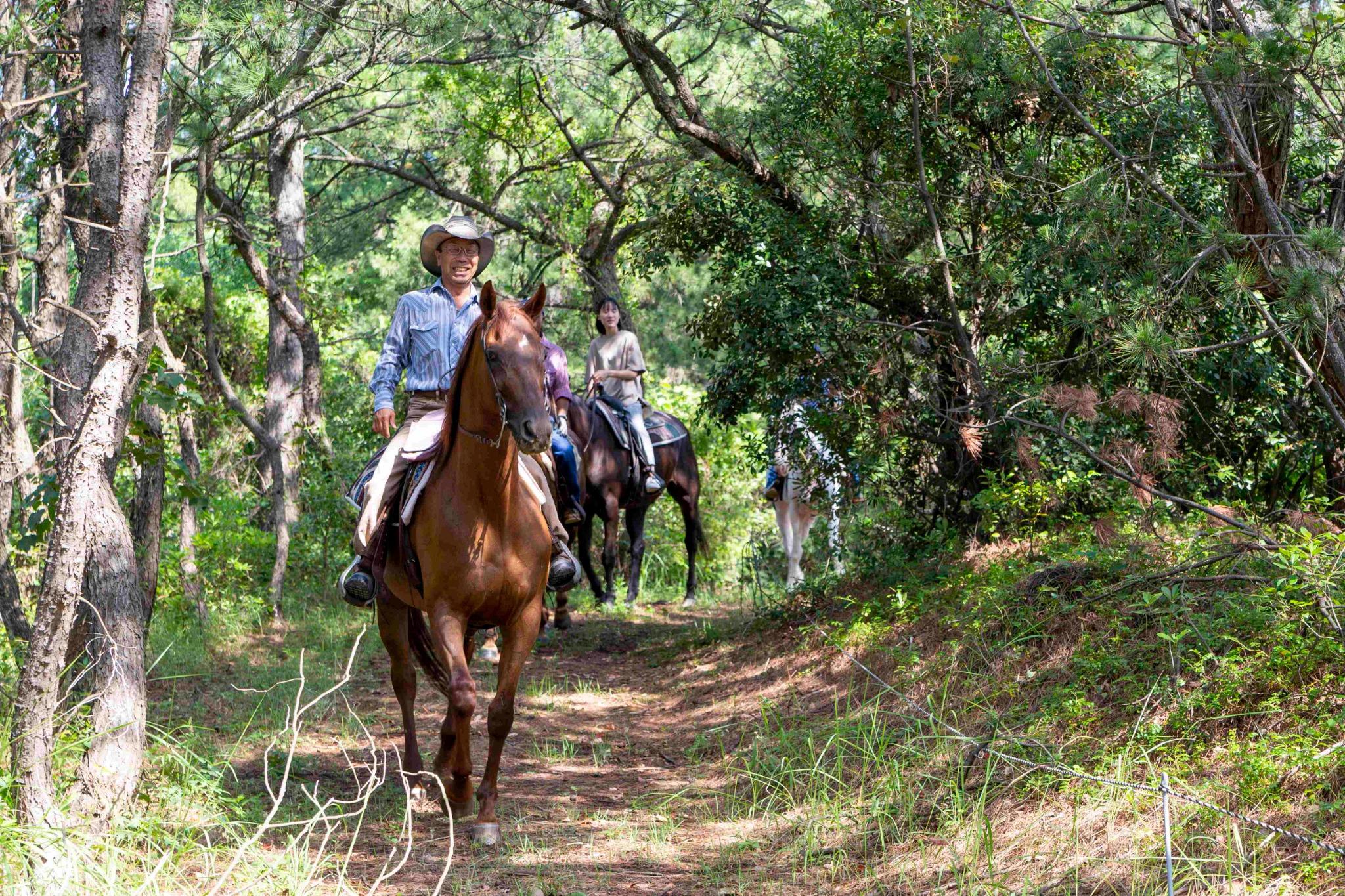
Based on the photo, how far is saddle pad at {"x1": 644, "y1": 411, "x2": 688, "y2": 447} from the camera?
44.6ft

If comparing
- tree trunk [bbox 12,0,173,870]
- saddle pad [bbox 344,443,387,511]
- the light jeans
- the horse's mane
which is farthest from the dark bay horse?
tree trunk [bbox 12,0,173,870]

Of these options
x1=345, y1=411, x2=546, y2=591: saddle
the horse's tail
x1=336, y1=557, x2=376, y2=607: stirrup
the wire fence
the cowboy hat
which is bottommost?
the wire fence

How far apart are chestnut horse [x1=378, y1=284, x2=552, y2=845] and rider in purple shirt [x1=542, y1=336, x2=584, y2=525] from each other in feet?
1.25

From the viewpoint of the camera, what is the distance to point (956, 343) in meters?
9.08

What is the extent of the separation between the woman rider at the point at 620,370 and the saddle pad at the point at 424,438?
19.3ft

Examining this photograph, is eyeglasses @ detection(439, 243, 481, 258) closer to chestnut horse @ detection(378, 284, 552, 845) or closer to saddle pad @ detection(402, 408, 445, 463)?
saddle pad @ detection(402, 408, 445, 463)

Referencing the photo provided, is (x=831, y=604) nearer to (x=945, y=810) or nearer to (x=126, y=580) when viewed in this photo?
(x=945, y=810)

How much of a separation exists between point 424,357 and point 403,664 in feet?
5.48

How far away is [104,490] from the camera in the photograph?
5148mm

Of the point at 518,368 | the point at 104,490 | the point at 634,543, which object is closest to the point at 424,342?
the point at 518,368

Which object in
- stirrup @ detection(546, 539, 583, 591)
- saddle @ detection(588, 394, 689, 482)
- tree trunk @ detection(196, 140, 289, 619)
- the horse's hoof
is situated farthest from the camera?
saddle @ detection(588, 394, 689, 482)

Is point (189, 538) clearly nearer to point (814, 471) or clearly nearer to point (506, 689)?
point (814, 471)

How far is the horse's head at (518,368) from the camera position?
209 inches

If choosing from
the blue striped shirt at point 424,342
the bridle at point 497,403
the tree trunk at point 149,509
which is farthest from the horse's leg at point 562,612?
the bridle at point 497,403
